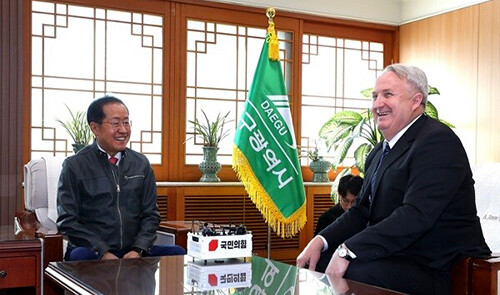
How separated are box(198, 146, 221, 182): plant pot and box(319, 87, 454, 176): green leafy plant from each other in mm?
918

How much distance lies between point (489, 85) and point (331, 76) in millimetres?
1416

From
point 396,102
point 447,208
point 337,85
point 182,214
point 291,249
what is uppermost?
point 337,85

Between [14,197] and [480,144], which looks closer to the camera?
[14,197]

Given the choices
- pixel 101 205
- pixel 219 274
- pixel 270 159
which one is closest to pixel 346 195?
pixel 270 159

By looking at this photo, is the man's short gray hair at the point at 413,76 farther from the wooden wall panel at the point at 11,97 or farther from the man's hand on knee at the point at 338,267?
the wooden wall panel at the point at 11,97

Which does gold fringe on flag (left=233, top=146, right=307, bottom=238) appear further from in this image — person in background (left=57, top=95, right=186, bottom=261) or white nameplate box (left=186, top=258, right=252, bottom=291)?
white nameplate box (left=186, top=258, right=252, bottom=291)

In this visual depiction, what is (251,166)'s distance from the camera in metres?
4.18

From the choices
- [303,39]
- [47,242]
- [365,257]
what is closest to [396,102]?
[365,257]

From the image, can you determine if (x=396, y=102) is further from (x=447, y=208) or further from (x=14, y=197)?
(x=14, y=197)

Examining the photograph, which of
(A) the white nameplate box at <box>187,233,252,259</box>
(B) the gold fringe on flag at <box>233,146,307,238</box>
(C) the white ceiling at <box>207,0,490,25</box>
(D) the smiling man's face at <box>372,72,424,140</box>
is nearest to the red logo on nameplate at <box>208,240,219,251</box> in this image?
(A) the white nameplate box at <box>187,233,252,259</box>

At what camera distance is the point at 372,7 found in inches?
229

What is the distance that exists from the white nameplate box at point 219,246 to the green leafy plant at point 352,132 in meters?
2.51

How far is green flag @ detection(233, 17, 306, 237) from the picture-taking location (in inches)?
165

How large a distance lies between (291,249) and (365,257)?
3.11 meters
